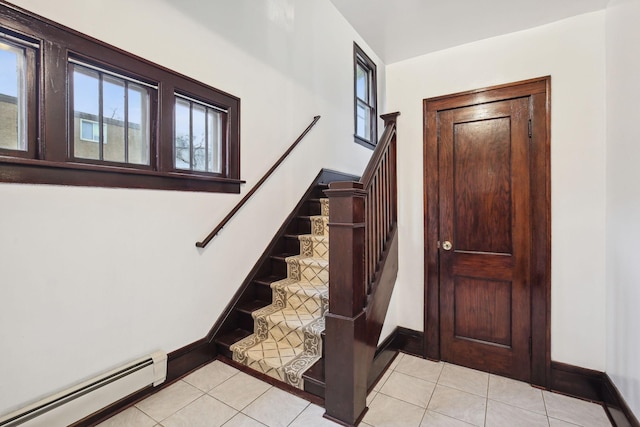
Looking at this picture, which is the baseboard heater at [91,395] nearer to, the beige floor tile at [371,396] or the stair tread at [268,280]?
the stair tread at [268,280]

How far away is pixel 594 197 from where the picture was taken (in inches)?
79.7

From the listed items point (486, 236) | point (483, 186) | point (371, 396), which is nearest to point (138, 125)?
point (371, 396)

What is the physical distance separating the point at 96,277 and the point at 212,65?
1.75 meters

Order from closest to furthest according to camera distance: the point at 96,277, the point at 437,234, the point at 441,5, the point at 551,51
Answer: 1. the point at 96,277
2. the point at 551,51
3. the point at 441,5
4. the point at 437,234

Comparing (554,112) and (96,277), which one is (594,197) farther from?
(96,277)

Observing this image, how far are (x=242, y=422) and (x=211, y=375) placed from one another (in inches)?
22.7

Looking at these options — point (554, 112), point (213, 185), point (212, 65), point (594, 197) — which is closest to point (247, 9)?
point (212, 65)

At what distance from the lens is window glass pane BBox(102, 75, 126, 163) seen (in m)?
1.85

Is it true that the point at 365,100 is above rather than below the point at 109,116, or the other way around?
above

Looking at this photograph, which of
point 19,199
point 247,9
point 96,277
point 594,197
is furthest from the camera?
point 247,9

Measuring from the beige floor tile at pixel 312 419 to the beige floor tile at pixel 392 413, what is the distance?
0.24m

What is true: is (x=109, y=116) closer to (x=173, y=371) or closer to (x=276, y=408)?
(x=173, y=371)

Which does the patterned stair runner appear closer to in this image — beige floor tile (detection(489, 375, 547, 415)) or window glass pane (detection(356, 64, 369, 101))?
beige floor tile (detection(489, 375, 547, 415))

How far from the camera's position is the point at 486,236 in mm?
2332
